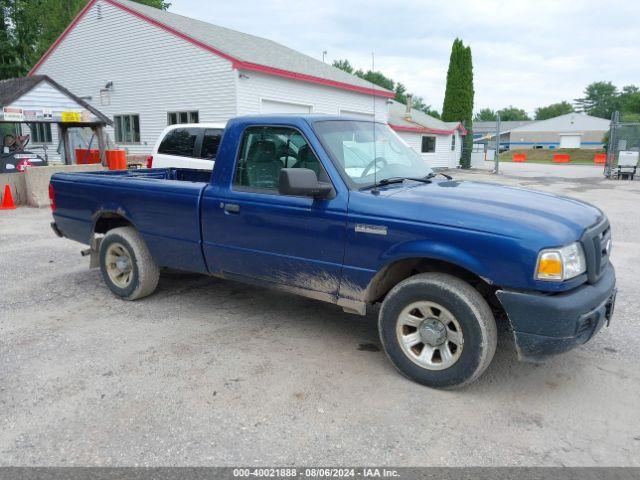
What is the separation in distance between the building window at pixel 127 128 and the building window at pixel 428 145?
18766 millimetres

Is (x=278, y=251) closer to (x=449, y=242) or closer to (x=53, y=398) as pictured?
(x=449, y=242)

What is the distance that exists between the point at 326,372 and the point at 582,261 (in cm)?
191

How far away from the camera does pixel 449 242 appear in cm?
327

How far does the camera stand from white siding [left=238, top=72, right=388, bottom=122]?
16.9 m

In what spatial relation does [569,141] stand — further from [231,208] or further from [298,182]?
[298,182]

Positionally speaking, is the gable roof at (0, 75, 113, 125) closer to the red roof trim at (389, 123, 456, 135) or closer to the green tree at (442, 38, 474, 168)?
the red roof trim at (389, 123, 456, 135)

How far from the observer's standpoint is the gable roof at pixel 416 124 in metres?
30.2

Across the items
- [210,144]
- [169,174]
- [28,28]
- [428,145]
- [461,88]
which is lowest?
[169,174]

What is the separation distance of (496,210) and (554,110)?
14248 centimetres

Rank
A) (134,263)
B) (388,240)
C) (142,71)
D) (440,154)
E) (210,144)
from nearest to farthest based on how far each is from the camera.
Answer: (388,240) → (134,263) → (210,144) → (142,71) → (440,154)

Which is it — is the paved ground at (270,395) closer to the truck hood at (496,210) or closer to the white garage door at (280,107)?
the truck hood at (496,210)

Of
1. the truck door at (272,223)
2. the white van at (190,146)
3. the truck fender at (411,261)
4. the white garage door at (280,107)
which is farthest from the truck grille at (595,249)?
the white garage door at (280,107)

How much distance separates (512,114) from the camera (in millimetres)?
142875

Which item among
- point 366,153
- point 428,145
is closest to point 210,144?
point 366,153
